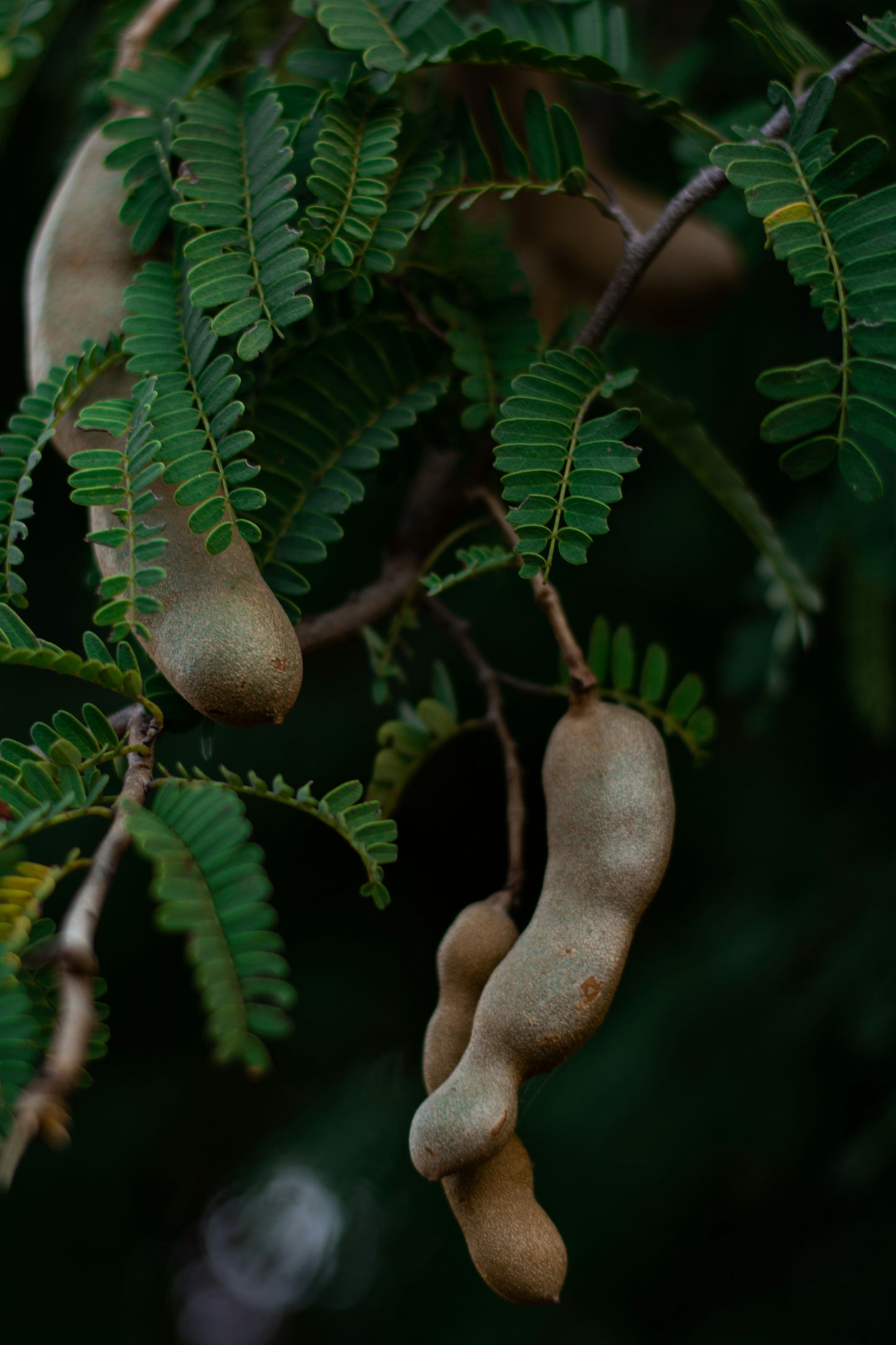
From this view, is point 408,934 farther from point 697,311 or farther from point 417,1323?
point 697,311

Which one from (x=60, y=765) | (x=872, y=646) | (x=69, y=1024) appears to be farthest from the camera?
(x=872, y=646)

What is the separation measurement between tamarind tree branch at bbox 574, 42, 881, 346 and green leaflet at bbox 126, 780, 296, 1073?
0.98 ft

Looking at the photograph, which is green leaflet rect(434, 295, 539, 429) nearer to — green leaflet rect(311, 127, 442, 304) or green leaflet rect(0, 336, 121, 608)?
green leaflet rect(311, 127, 442, 304)

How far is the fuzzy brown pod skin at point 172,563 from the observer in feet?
1.36

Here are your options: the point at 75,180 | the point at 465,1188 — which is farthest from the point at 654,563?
the point at 465,1188

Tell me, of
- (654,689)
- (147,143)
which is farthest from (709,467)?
(147,143)

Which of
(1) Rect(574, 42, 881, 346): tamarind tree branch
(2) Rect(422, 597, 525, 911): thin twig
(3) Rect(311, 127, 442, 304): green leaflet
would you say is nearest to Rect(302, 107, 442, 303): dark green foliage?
(3) Rect(311, 127, 442, 304): green leaflet

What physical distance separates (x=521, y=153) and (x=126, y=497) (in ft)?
1.00

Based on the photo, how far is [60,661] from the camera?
0.43m

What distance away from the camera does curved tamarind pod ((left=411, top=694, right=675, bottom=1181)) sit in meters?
0.42

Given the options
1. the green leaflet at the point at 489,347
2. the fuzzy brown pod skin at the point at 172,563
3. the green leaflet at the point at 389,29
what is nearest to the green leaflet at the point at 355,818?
the fuzzy brown pod skin at the point at 172,563

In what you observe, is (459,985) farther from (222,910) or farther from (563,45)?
(563,45)

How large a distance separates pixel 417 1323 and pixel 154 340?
4.66 ft

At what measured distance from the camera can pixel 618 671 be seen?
0.61 meters
